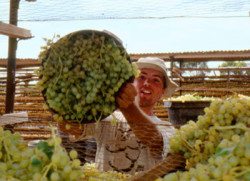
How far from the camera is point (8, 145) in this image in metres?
0.69

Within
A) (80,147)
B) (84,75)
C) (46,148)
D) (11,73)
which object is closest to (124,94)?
(84,75)

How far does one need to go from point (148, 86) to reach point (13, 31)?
1320 millimetres

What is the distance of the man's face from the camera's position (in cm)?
221

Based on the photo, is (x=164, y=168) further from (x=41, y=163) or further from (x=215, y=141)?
(x=41, y=163)

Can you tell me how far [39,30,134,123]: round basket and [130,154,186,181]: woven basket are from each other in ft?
1.08

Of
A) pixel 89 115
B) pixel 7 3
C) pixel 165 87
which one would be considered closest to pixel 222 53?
pixel 165 87

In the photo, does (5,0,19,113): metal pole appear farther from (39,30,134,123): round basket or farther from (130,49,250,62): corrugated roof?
(39,30,134,123): round basket

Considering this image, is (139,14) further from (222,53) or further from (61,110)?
(61,110)

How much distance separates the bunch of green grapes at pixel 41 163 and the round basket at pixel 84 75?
0.44 meters

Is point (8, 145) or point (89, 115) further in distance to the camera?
point (89, 115)

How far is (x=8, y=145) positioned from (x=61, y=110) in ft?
1.46

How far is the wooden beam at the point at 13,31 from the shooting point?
2.32 m

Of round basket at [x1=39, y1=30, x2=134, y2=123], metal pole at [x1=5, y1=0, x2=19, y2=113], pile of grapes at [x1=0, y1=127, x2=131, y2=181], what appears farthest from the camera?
metal pole at [x1=5, y1=0, x2=19, y2=113]

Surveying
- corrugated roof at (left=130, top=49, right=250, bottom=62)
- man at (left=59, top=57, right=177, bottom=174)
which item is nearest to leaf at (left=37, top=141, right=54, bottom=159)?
man at (left=59, top=57, right=177, bottom=174)
